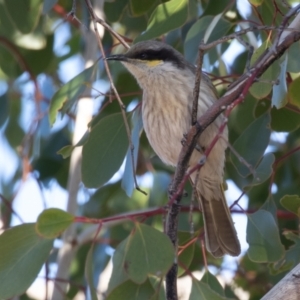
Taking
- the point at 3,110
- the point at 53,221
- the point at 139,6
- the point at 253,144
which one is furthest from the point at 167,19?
the point at 3,110

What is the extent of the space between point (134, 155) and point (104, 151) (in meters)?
0.19

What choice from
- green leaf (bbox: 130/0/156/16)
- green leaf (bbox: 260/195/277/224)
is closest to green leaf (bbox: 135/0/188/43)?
green leaf (bbox: 130/0/156/16)

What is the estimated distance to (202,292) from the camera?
7.73 feet

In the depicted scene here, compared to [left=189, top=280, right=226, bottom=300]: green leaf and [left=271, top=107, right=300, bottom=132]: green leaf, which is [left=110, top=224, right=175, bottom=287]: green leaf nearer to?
[left=189, top=280, right=226, bottom=300]: green leaf

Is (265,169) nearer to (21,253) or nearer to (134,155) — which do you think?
(134,155)

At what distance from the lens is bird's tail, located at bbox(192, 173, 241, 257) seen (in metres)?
2.89

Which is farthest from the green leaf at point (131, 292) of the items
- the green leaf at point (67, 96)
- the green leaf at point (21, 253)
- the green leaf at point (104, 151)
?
the green leaf at point (67, 96)

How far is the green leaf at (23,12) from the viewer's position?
2.80 m

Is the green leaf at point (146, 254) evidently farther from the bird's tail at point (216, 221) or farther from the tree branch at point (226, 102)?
the bird's tail at point (216, 221)

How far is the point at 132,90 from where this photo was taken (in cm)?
348

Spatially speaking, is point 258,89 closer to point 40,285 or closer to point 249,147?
point 249,147

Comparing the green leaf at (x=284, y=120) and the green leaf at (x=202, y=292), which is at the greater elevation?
the green leaf at (x=284, y=120)

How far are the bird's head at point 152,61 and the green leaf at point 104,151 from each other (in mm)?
338

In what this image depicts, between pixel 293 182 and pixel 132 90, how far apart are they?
83 cm
